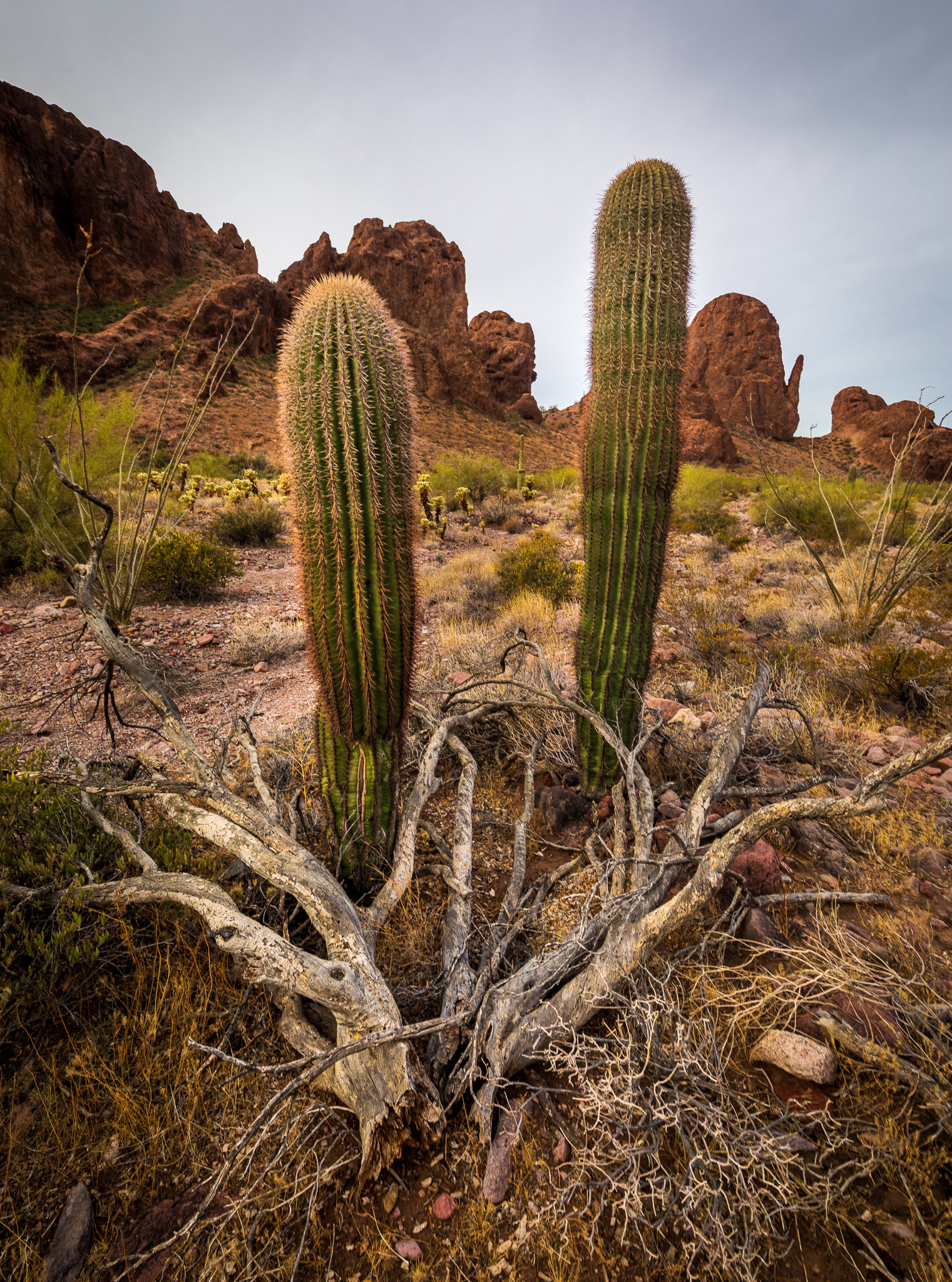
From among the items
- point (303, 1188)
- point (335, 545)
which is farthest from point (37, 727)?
point (303, 1188)

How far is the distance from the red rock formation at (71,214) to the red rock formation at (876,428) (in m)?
46.0

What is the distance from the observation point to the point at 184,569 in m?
6.96

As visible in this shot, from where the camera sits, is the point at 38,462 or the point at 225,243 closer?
the point at 38,462

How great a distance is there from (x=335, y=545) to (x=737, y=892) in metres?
2.23

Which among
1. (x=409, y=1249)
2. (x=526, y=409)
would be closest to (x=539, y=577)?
(x=409, y=1249)

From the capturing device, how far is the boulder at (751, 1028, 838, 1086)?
1.64 metres

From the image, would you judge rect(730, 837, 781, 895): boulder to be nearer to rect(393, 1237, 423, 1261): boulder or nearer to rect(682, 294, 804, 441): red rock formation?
rect(393, 1237, 423, 1261): boulder

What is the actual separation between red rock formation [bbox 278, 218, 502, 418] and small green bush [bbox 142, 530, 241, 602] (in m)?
39.2

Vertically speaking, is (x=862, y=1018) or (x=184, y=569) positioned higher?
(x=184, y=569)

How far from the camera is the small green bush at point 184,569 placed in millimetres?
6746

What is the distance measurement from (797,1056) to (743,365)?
58.7m

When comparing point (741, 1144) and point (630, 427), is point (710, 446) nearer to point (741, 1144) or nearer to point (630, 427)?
point (630, 427)

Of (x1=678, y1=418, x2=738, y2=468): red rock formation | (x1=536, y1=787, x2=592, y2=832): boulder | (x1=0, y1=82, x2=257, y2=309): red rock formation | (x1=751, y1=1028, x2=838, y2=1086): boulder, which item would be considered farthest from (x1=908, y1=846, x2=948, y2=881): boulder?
(x1=0, y1=82, x2=257, y2=309): red rock formation

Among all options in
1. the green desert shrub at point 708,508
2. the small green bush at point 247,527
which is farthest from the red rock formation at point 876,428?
the small green bush at point 247,527
